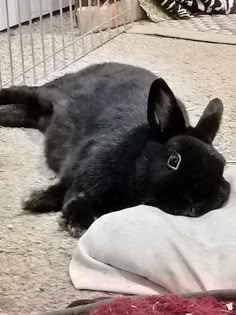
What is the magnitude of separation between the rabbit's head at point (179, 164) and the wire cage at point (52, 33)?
930 mm

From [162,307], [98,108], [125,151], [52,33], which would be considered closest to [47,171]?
[98,108]

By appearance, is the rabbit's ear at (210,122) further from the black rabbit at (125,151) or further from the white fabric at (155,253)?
the white fabric at (155,253)

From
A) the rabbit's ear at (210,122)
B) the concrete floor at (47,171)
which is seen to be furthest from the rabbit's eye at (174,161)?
the concrete floor at (47,171)

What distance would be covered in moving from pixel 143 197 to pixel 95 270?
0.18 meters

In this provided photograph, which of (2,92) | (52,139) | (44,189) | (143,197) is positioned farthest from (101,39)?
(143,197)

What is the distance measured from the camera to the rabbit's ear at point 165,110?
1312 mm

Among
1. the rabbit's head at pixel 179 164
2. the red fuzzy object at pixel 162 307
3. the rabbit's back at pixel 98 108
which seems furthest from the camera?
the rabbit's back at pixel 98 108

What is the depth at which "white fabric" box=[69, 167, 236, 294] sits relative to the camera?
1.09m

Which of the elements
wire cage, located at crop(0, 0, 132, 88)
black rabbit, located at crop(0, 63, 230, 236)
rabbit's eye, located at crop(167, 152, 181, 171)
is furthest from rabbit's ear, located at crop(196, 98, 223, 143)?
wire cage, located at crop(0, 0, 132, 88)

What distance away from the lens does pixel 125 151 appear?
135cm

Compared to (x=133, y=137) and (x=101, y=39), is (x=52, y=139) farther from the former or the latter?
(x=101, y=39)

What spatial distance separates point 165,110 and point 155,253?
0.32 m

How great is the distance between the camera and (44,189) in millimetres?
1501

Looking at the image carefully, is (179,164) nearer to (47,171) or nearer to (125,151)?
(125,151)
